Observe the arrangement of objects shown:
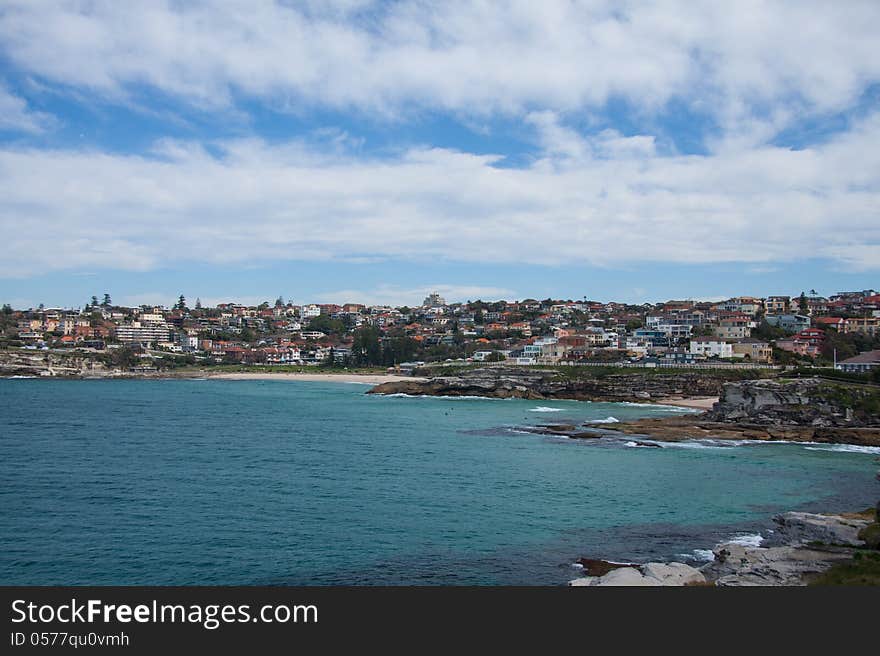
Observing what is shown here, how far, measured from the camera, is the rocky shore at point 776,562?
1473 centimetres

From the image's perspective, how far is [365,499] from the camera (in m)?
24.9

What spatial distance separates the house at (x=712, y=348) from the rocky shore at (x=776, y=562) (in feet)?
217

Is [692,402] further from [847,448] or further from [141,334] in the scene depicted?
[141,334]

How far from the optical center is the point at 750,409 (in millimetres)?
47969

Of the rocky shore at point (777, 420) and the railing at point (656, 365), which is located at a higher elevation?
the railing at point (656, 365)

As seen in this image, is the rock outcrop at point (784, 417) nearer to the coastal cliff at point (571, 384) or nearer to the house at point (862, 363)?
the house at point (862, 363)

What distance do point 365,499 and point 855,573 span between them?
49.3ft

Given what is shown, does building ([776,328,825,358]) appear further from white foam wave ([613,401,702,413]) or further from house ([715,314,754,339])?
white foam wave ([613,401,702,413])

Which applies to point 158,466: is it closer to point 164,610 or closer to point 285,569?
point 285,569

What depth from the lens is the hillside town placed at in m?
84.7

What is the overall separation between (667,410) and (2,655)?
5559 cm

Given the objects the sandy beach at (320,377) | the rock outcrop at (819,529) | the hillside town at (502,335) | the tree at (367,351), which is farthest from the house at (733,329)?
the rock outcrop at (819,529)

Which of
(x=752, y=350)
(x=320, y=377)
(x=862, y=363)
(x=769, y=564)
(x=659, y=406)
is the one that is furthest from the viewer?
(x=320, y=377)

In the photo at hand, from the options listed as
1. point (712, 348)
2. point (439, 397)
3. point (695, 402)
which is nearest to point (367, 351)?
point (439, 397)
